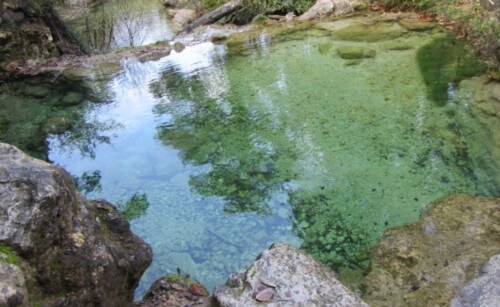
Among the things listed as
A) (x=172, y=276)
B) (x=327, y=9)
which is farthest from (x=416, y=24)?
(x=172, y=276)

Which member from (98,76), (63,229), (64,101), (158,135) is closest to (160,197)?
(158,135)

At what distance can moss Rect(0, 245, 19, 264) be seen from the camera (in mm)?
1641

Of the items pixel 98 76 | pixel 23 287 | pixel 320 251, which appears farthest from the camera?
pixel 98 76

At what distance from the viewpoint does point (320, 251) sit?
3.40 meters

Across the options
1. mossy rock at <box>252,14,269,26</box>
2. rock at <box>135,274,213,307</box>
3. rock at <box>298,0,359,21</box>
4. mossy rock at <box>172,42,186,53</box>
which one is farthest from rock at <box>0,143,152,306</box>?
mossy rock at <box>252,14,269,26</box>

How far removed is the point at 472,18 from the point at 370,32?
1.92m

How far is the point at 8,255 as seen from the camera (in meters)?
1.67

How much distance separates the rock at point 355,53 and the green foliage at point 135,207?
4722 millimetres

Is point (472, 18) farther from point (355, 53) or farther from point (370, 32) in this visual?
point (355, 53)

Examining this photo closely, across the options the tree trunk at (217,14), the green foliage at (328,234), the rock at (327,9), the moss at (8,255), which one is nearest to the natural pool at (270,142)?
the green foliage at (328,234)

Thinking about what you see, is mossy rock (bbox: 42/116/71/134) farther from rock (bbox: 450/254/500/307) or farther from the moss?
rock (bbox: 450/254/500/307)

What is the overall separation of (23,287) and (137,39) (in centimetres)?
1078

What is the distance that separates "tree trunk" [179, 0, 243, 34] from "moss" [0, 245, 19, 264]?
1056cm

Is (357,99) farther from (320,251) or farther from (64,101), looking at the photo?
(64,101)
